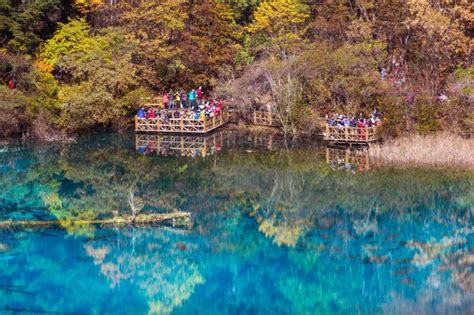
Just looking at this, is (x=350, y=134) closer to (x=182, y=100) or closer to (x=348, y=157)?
(x=348, y=157)

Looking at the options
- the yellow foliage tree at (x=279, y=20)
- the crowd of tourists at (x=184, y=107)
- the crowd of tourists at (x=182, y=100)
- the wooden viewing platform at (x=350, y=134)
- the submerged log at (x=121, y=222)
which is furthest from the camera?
the yellow foliage tree at (x=279, y=20)

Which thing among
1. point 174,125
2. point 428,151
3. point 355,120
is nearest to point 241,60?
point 174,125

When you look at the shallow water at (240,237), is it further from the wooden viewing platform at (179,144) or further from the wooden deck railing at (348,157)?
the wooden viewing platform at (179,144)

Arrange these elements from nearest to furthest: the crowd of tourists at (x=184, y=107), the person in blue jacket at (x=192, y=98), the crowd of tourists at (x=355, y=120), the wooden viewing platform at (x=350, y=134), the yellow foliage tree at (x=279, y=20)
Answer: the wooden viewing platform at (x=350, y=134), the crowd of tourists at (x=355, y=120), the crowd of tourists at (x=184, y=107), the person in blue jacket at (x=192, y=98), the yellow foliage tree at (x=279, y=20)

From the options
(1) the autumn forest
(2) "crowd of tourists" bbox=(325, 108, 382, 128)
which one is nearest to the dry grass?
(1) the autumn forest

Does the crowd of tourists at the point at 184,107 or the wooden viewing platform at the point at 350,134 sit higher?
the crowd of tourists at the point at 184,107

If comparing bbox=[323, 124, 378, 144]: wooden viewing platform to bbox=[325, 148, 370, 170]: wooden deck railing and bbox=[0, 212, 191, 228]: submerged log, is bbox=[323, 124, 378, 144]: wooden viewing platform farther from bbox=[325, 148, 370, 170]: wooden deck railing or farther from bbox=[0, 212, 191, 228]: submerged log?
bbox=[0, 212, 191, 228]: submerged log

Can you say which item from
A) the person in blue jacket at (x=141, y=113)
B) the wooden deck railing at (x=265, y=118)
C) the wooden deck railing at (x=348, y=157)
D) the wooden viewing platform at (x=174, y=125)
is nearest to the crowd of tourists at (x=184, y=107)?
the person in blue jacket at (x=141, y=113)

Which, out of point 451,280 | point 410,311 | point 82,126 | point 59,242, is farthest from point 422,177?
point 82,126
